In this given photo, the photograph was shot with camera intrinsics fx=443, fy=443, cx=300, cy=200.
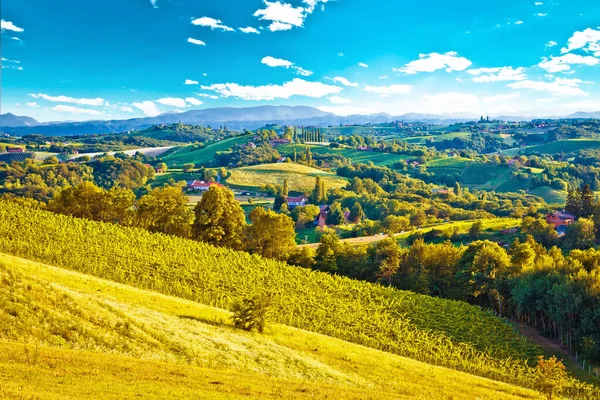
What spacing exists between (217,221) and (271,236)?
11.6 metres

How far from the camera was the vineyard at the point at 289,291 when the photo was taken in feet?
171

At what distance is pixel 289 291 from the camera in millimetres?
64188

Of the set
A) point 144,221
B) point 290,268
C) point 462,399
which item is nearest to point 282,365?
point 462,399

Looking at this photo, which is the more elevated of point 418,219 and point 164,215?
point 164,215

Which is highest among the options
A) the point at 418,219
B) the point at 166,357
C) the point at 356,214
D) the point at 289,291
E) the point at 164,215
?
the point at 164,215

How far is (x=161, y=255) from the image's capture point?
6669cm

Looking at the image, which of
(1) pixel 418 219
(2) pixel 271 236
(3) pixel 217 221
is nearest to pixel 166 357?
(3) pixel 217 221

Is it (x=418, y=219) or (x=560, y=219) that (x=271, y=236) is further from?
(x=560, y=219)

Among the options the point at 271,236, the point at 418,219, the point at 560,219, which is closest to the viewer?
the point at 271,236

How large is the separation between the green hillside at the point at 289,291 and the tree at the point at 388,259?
40.6ft

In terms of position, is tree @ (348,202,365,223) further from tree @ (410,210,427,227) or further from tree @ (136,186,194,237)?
tree @ (136,186,194,237)

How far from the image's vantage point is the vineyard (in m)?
52.2

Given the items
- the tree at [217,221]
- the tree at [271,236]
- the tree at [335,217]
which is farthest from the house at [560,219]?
the tree at [217,221]

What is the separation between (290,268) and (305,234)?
8764 centimetres
